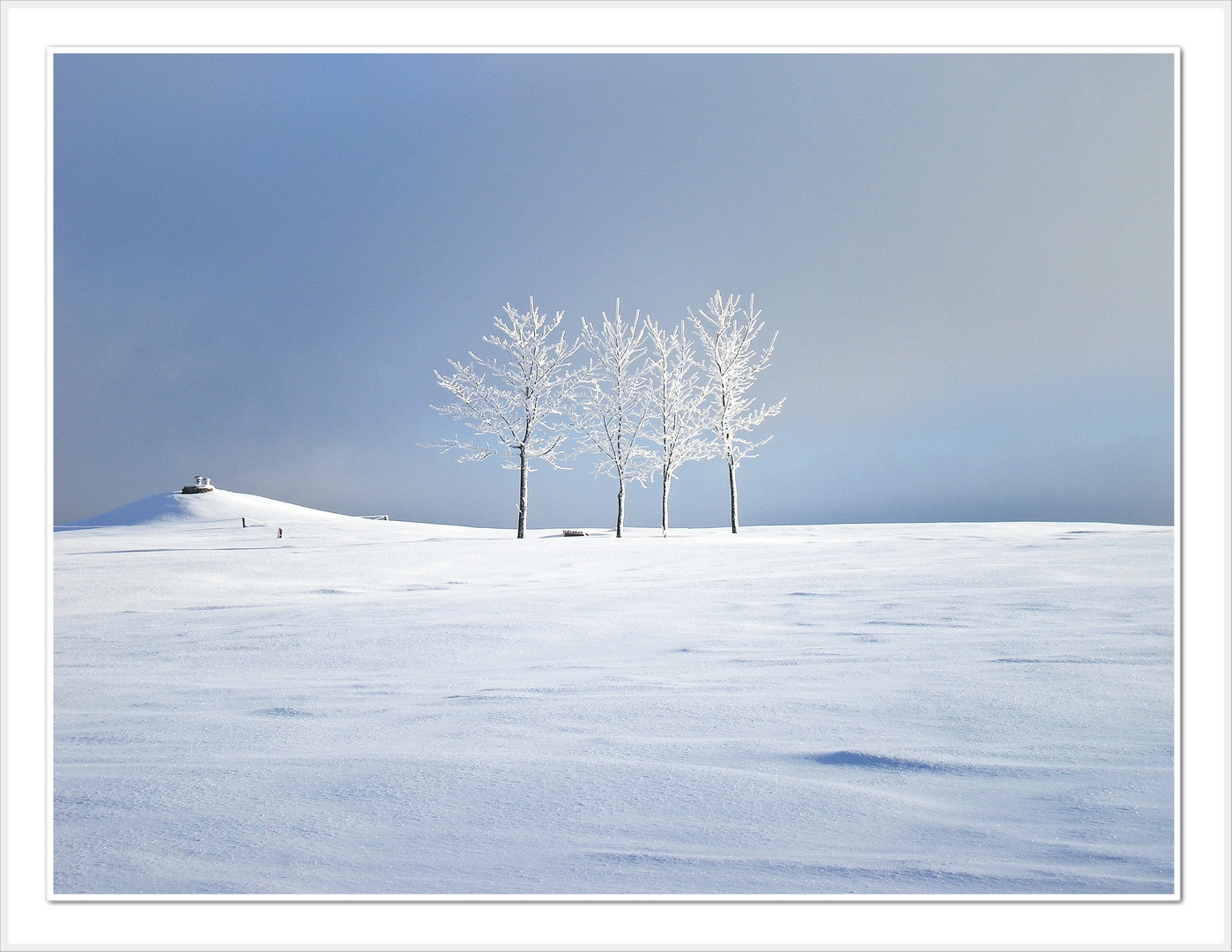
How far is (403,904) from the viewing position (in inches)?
77.9

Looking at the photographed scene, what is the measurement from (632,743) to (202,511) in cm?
2125

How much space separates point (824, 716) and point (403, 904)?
5.90 feet

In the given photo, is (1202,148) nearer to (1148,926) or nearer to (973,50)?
(973,50)

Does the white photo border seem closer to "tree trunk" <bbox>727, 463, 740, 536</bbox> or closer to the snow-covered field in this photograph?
the snow-covered field

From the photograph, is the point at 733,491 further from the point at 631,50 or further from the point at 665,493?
the point at 631,50

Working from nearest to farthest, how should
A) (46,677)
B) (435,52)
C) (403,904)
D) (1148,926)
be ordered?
(403,904) → (1148,926) → (46,677) → (435,52)

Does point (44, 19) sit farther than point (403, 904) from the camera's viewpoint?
Yes

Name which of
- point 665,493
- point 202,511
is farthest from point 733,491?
point 202,511

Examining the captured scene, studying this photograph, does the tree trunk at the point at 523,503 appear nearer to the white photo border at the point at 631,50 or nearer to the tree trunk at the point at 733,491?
the tree trunk at the point at 733,491

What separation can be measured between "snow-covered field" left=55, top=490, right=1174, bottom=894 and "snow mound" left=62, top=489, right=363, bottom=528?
→ 1468 centimetres

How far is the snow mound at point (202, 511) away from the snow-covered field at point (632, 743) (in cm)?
1468

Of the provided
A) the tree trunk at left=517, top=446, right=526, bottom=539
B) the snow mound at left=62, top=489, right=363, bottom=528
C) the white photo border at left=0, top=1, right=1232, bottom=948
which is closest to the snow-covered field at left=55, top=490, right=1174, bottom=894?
the white photo border at left=0, top=1, right=1232, bottom=948

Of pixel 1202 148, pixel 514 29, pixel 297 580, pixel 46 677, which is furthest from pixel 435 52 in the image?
pixel 297 580

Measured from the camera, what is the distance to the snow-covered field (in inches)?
77.7
